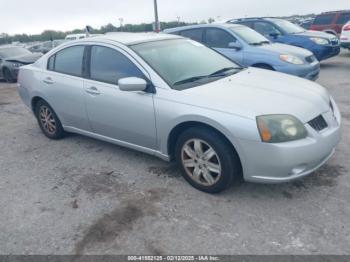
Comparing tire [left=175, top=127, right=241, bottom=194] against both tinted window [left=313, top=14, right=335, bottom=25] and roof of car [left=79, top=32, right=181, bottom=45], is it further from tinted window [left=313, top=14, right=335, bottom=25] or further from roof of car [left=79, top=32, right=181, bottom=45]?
tinted window [left=313, top=14, right=335, bottom=25]

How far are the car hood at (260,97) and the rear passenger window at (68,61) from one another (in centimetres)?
182

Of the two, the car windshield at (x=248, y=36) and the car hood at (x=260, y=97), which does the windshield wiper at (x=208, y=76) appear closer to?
the car hood at (x=260, y=97)

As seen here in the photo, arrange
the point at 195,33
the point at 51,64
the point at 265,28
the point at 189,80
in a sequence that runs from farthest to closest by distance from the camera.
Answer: the point at 265,28, the point at 195,33, the point at 51,64, the point at 189,80

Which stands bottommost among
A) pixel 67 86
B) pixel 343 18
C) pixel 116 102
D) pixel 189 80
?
pixel 116 102

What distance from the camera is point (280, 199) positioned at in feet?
11.0

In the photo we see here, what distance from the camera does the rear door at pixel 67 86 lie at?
14.9 ft

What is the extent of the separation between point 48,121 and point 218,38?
463 cm

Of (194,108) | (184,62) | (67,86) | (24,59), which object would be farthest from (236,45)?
(24,59)

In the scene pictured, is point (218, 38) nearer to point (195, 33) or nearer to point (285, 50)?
point (195, 33)

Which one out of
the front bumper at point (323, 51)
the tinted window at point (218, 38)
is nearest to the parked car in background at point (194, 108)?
the tinted window at point (218, 38)

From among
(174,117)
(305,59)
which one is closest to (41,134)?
(174,117)

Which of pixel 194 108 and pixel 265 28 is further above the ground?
pixel 265 28

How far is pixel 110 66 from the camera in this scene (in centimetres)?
420

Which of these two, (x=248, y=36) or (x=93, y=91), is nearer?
(x=93, y=91)
